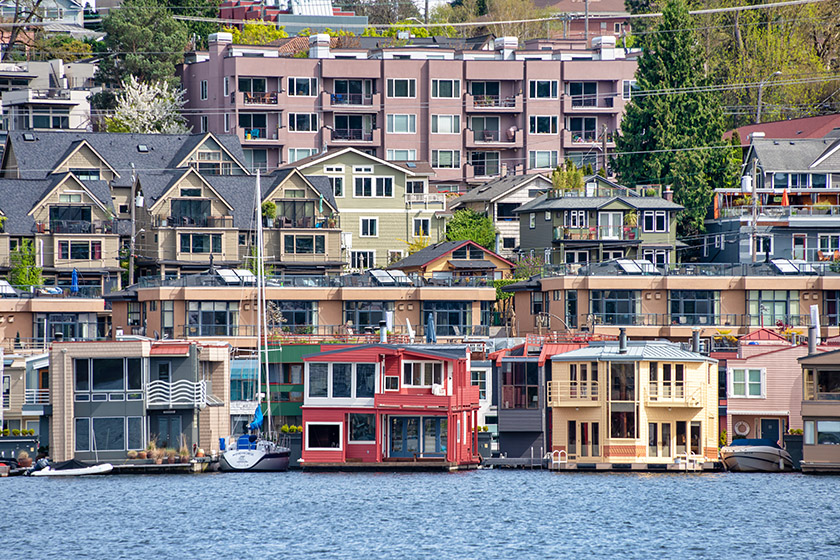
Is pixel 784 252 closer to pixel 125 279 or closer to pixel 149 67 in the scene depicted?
pixel 125 279

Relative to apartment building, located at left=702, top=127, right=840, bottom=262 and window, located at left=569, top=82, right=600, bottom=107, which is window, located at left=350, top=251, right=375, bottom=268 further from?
window, located at left=569, top=82, right=600, bottom=107

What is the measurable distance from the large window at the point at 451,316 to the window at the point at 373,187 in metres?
22.0

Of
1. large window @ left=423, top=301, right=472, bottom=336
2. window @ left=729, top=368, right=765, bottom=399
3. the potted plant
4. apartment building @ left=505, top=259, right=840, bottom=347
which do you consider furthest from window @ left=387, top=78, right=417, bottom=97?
window @ left=729, top=368, right=765, bottom=399

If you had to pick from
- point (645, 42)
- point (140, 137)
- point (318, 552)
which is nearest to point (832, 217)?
point (645, 42)

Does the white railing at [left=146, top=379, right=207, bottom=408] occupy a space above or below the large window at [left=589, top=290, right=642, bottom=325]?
below

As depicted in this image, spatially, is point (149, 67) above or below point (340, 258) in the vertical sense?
above

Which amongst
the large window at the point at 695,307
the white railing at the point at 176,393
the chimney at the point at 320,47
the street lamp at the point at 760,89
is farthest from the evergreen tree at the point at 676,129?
the white railing at the point at 176,393

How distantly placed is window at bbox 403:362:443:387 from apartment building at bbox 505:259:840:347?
23109 millimetres

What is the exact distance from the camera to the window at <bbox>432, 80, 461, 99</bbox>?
126125 millimetres

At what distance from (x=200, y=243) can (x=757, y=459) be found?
45.5 m

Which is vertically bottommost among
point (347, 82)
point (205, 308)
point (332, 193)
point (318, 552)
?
point (318, 552)

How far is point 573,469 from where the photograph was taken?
72.4 m

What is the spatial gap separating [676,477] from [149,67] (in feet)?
242

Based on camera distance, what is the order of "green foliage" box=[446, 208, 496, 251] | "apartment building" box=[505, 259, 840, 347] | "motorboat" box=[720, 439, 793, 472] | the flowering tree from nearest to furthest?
"motorboat" box=[720, 439, 793, 472]
"apartment building" box=[505, 259, 840, 347]
"green foliage" box=[446, 208, 496, 251]
the flowering tree
